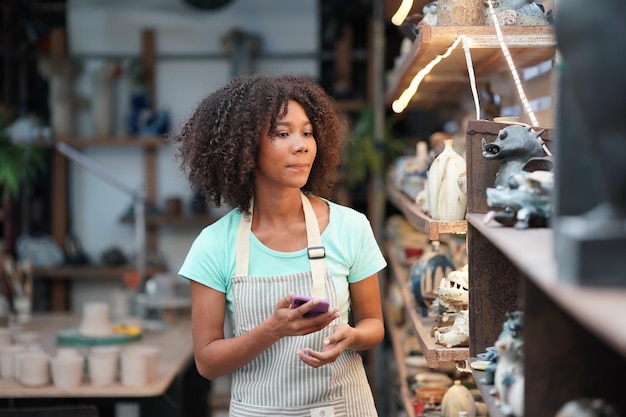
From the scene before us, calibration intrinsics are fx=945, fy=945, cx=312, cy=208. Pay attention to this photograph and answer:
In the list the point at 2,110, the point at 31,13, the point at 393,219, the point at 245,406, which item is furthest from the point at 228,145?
the point at 31,13

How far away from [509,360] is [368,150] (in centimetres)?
422

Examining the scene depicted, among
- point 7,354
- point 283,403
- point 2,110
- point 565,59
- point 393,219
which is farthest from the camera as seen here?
point 2,110

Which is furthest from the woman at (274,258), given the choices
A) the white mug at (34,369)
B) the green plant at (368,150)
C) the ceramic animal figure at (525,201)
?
the green plant at (368,150)

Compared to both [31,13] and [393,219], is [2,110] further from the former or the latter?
[393,219]

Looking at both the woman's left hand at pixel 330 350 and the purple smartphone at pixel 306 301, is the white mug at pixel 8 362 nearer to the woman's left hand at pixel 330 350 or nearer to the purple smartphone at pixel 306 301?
the woman's left hand at pixel 330 350

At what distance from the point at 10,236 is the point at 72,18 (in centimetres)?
168

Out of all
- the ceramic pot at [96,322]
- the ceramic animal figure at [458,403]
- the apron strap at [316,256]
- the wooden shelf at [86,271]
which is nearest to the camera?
the apron strap at [316,256]

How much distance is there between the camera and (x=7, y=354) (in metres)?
3.62

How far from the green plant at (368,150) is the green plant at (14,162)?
2.04 m

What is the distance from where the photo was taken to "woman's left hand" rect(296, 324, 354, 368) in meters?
2.12

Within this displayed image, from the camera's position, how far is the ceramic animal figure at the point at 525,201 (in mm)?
1548

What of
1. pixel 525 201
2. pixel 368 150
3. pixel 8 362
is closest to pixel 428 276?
pixel 525 201

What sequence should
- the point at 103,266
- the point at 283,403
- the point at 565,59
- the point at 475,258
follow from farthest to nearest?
the point at 103,266
the point at 283,403
the point at 475,258
the point at 565,59

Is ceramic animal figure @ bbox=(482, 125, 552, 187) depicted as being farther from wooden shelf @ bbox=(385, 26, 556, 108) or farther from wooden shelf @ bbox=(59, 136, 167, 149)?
wooden shelf @ bbox=(59, 136, 167, 149)
